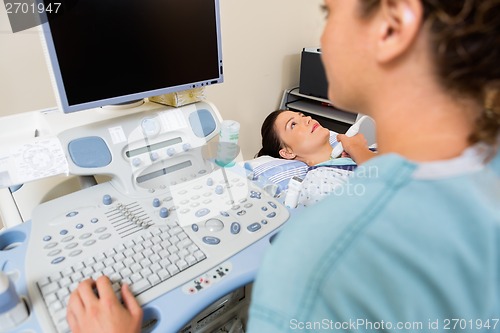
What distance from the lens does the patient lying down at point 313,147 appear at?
3.80 ft

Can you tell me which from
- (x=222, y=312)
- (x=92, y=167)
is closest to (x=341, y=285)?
(x=92, y=167)

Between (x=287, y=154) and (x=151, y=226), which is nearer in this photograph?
(x=151, y=226)

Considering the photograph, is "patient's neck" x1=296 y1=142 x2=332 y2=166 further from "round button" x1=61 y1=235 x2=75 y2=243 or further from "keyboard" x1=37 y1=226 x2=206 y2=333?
"round button" x1=61 y1=235 x2=75 y2=243

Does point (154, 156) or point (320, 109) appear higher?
point (154, 156)

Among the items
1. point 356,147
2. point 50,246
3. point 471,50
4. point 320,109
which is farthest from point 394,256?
point 320,109

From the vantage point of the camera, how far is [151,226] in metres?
0.73

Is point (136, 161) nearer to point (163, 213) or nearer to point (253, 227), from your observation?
point (163, 213)

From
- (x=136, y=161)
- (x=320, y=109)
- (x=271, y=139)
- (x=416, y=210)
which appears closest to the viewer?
(x=416, y=210)

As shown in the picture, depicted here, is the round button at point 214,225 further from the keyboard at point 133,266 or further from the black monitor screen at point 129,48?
the black monitor screen at point 129,48

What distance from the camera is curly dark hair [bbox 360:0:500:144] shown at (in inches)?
13.0

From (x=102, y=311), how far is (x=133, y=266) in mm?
100

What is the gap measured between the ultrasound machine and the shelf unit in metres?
1.25

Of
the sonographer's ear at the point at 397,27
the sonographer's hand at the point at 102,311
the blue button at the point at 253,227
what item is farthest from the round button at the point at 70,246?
the sonographer's ear at the point at 397,27

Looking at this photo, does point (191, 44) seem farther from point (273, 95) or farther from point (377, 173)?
point (273, 95)
